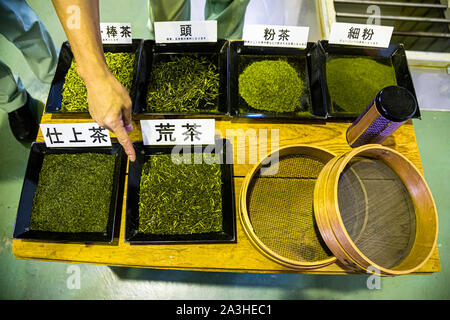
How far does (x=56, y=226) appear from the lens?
3.60 feet

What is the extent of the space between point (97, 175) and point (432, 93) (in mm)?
2415

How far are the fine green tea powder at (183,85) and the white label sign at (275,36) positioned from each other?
248mm

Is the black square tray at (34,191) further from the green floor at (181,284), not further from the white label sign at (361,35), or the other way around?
the white label sign at (361,35)

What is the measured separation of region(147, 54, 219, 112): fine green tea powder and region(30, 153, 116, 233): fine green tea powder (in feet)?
1.22

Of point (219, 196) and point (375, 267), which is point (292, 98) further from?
point (375, 267)

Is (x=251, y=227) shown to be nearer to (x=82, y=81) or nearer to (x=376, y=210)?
(x=376, y=210)

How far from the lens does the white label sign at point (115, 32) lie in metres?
1.40

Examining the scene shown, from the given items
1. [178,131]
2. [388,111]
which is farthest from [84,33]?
[388,111]

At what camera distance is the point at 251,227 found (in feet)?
3.30

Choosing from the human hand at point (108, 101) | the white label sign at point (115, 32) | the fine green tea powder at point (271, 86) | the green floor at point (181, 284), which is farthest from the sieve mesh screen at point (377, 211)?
the white label sign at point (115, 32)

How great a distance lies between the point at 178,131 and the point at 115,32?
0.70 m

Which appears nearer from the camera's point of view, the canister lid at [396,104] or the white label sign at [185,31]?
the canister lid at [396,104]
